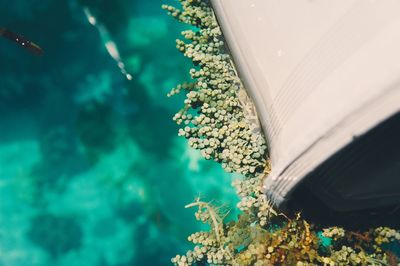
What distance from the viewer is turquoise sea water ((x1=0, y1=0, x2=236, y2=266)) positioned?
15.5ft

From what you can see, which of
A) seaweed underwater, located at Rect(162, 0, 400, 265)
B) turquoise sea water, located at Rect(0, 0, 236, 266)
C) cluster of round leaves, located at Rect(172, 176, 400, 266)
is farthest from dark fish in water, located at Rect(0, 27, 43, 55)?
cluster of round leaves, located at Rect(172, 176, 400, 266)

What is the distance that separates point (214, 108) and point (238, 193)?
3.28ft

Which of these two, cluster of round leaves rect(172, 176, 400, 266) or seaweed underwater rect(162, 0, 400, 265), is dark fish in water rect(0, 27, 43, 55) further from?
cluster of round leaves rect(172, 176, 400, 266)

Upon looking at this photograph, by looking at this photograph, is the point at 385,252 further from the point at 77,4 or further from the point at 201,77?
the point at 77,4

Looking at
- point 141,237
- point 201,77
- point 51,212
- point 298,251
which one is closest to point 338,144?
point 298,251

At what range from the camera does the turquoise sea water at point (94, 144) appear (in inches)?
186

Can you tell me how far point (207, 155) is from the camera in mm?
4668

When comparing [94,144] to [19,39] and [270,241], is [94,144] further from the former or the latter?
[270,241]

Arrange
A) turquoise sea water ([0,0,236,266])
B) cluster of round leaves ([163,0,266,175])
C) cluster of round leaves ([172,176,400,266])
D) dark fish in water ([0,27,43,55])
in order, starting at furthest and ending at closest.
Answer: dark fish in water ([0,27,43,55])
turquoise sea water ([0,0,236,266])
cluster of round leaves ([163,0,266,175])
cluster of round leaves ([172,176,400,266])

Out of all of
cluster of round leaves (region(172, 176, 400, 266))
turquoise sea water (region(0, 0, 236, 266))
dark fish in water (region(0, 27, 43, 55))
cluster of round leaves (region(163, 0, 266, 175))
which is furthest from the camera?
dark fish in water (region(0, 27, 43, 55))

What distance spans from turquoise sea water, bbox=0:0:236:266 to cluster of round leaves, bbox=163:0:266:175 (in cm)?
27

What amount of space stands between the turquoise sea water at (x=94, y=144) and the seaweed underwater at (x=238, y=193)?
297 millimetres

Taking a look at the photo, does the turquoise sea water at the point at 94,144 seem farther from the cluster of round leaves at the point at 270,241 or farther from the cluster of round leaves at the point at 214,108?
the cluster of round leaves at the point at 270,241

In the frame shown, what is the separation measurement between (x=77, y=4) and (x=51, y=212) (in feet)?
8.82
